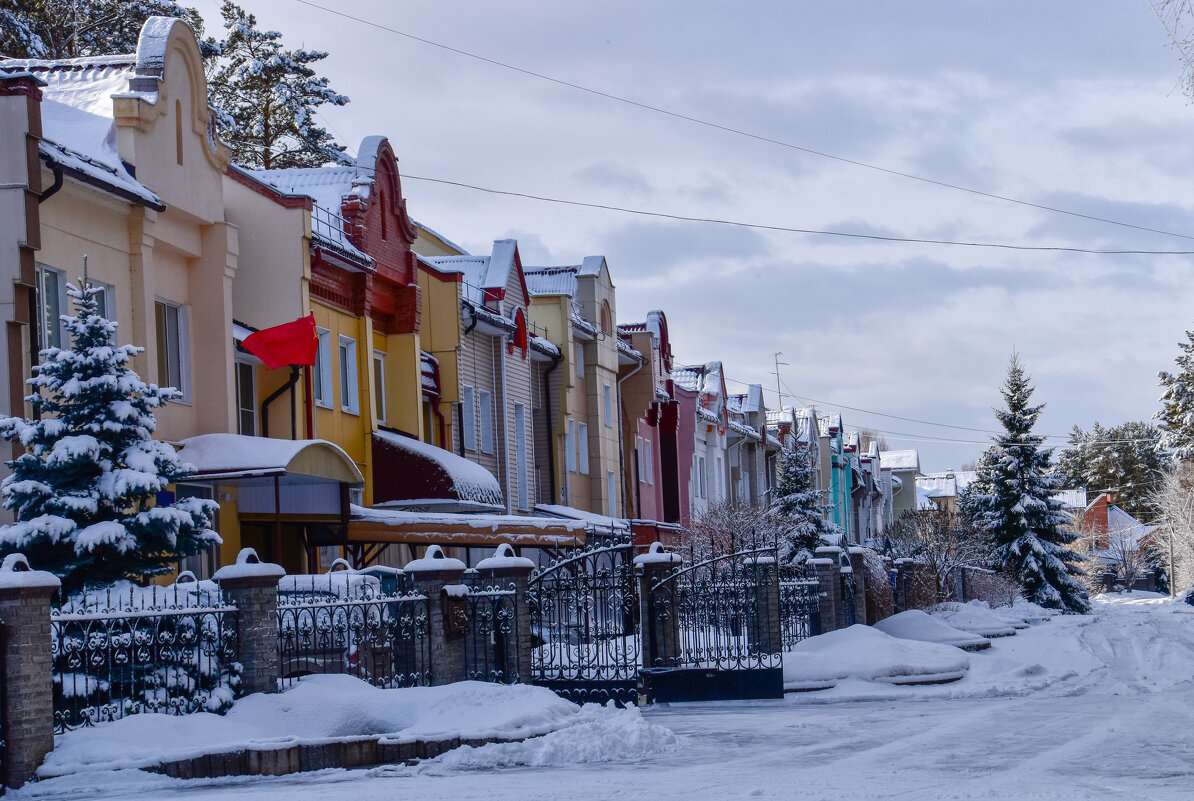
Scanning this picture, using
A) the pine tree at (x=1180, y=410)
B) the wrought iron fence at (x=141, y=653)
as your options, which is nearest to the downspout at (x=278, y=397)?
the wrought iron fence at (x=141, y=653)

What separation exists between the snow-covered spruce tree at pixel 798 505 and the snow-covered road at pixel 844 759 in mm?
22200

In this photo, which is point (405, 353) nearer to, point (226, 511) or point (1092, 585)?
point (226, 511)

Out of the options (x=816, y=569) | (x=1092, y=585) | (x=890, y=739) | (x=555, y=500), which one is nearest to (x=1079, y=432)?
(x=1092, y=585)

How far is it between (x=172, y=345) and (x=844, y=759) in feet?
41.1

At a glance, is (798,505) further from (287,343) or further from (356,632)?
(356,632)

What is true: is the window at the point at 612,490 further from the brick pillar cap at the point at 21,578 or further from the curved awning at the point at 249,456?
the brick pillar cap at the point at 21,578

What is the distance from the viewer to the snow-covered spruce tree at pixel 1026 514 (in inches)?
2025

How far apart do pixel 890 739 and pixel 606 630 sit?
17.5ft

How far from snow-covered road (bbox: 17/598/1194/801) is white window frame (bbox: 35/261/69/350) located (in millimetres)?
7795

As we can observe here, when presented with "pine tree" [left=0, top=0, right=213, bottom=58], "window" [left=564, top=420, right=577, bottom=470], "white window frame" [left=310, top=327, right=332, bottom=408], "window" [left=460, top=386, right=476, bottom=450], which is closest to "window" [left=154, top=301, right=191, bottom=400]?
"white window frame" [left=310, top=327, right=332, bottom=408]

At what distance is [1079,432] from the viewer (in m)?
126

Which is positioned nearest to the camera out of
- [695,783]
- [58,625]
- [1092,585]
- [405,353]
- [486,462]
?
[695,783]

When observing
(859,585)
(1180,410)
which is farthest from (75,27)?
(1180,410)

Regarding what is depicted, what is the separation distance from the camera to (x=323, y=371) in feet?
81.3
